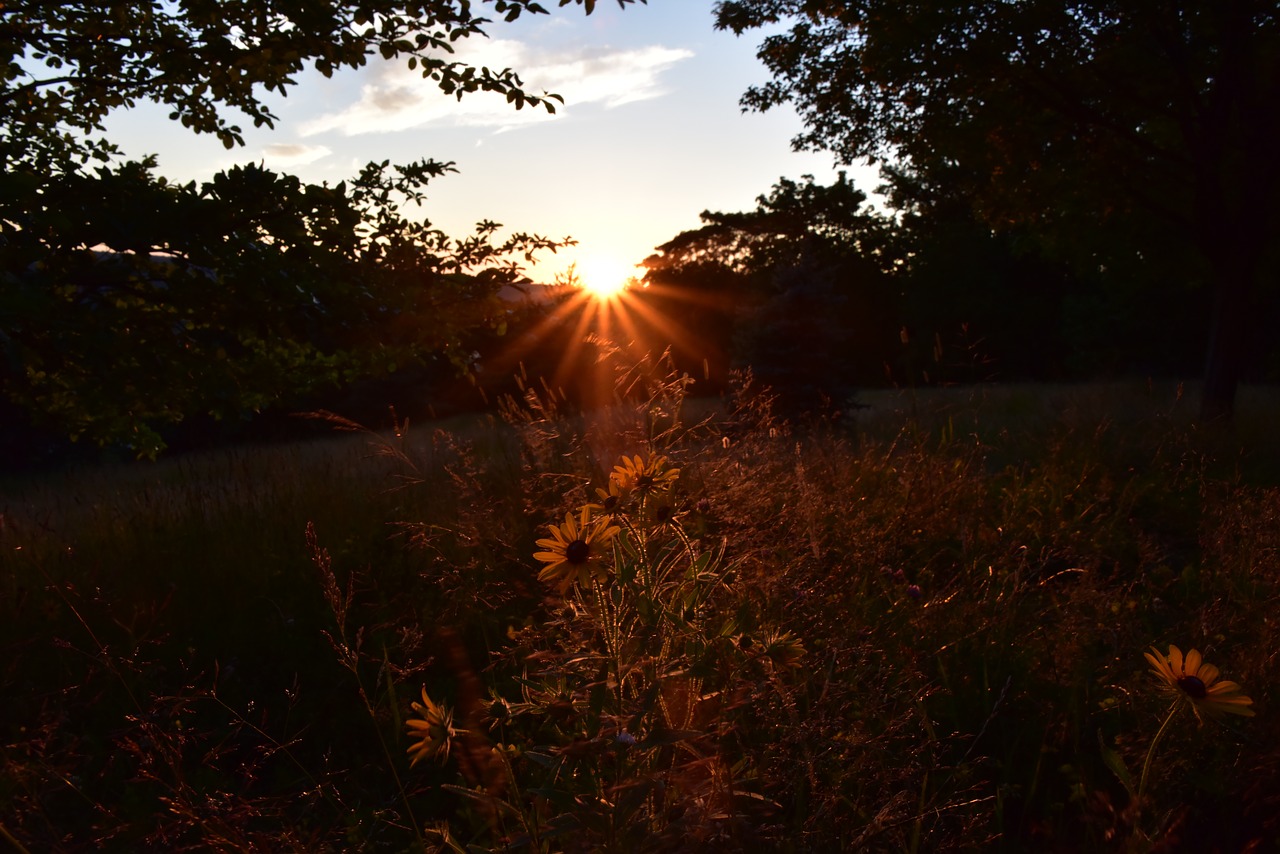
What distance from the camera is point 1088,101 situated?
9148mm

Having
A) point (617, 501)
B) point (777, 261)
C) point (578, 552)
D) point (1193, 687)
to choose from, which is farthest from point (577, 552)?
point (777, 261)

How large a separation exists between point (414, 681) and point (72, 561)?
228 centimetres

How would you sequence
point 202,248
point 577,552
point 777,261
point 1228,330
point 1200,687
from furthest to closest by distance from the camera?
point 777,261 → point 1228,330 → point 202,248 → point 577,552 → point 1200,687

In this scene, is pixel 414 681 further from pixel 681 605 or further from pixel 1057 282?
pixel 1057 282

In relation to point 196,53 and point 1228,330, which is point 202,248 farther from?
point 1228,330

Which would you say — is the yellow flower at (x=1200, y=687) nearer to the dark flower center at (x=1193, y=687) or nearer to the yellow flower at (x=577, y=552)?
the dark flower center at (x=1193, y=687)

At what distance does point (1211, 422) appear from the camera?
758 cm

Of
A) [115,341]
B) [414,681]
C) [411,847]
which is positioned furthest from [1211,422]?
[115,341]

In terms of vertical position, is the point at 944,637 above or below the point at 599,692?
below

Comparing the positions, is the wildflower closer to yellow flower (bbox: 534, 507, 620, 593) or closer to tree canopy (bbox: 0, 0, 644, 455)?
yellow flower (bbox: 534, 507, 620, 593)

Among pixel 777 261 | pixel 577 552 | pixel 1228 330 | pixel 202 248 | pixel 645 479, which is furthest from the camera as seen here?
pixel 777 261

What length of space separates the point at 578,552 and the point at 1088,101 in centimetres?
968

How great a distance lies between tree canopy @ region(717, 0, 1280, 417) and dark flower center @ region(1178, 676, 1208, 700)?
23.6 ft

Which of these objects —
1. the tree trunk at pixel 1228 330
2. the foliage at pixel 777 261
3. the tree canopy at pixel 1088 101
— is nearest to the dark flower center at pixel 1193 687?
the tree canopy at pixel 1088 101
